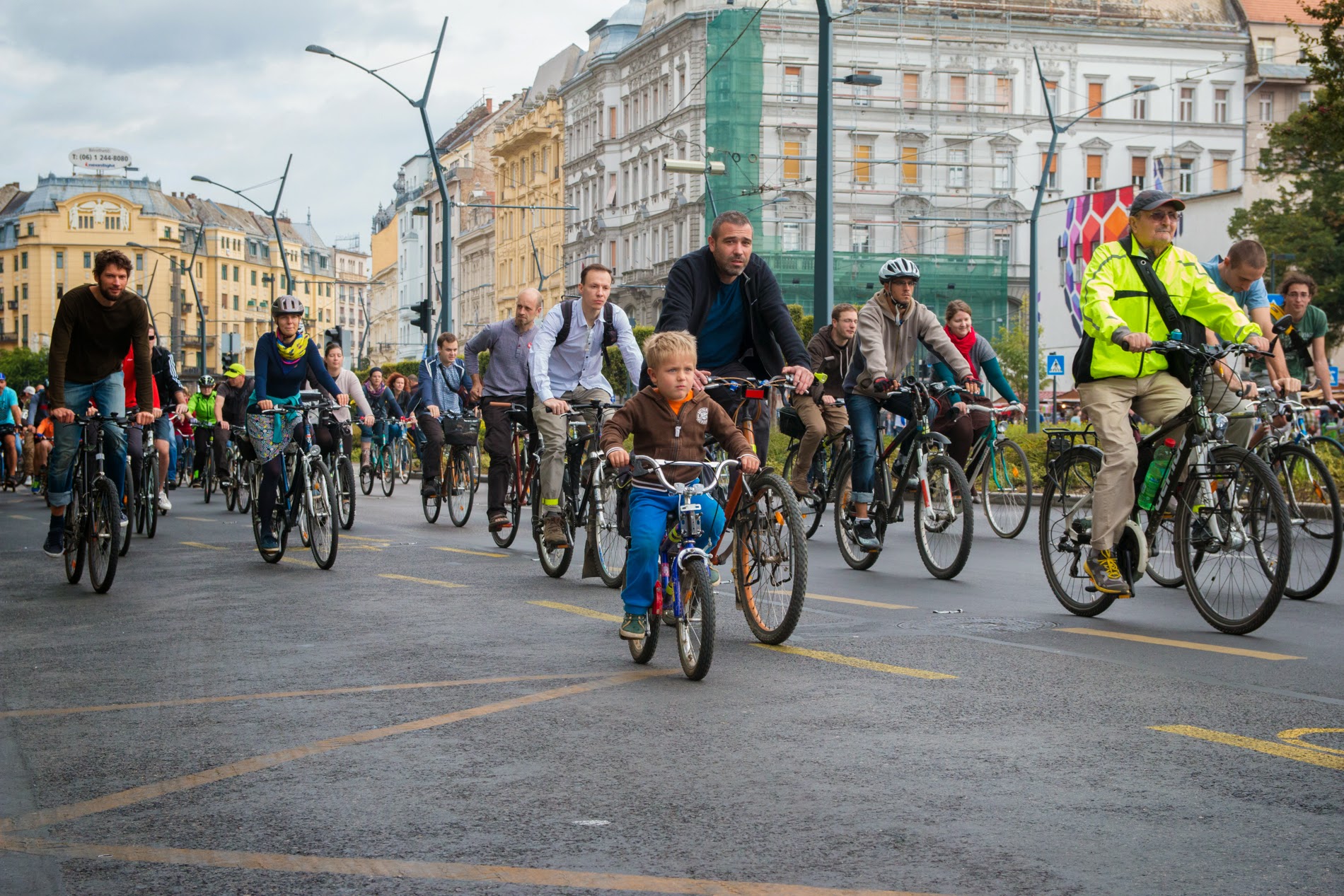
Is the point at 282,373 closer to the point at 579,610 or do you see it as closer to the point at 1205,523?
the point at 579,610

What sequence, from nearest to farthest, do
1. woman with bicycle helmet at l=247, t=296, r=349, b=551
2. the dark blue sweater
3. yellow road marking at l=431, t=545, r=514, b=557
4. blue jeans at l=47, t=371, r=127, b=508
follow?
blue jeans at l=47, t=371, r=127, b=508 → woman with bicycle helmet at l=247, t=296, r=349, b=551 → the dark blue sweater → yellow road marking at l=431, t=545, r=514, b=557

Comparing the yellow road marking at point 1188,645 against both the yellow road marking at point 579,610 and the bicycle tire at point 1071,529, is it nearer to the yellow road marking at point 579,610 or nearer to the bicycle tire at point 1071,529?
the bicycle tire at point 1071,529

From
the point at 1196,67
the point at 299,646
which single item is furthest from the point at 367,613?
the point at 1196,67

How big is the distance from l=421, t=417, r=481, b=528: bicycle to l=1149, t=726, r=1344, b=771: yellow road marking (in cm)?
1223

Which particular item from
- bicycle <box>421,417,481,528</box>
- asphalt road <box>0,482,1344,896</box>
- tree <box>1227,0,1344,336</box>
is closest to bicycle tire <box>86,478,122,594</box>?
asphalt road <box>0,482,1344,896</box>

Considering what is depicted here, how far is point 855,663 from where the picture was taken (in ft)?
23.7

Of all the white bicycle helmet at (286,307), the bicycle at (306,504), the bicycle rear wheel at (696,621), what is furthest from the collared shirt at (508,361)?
the bicycle rear wheel at (696,621)

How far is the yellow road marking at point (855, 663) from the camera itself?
22.7ft

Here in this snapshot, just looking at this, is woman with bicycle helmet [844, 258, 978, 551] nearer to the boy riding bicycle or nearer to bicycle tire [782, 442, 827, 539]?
bicycle tire [782, 442, 827, 539]

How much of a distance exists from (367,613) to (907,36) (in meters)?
65.4

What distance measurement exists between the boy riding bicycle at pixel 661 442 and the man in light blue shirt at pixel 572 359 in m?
3.60

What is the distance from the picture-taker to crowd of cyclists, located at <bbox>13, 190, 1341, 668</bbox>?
738cm

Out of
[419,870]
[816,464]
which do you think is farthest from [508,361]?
[419,870]

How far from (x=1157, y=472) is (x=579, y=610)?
303cm
